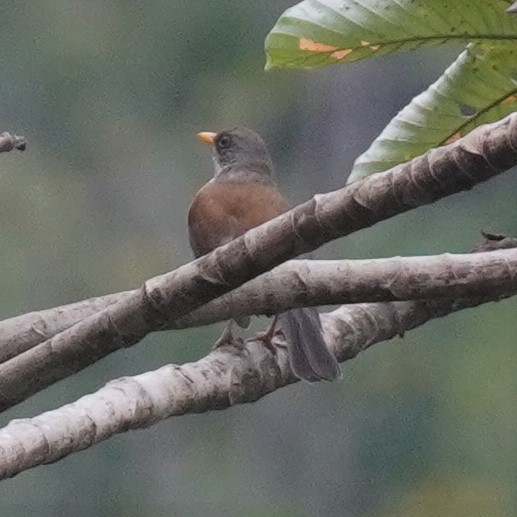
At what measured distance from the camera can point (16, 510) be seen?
4.29 meters

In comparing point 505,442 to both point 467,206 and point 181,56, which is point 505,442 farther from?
point 181,56

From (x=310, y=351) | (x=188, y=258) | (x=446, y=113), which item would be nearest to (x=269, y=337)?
(x=310, y=351)

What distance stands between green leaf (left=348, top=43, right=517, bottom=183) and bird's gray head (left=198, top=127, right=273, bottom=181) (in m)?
0.66

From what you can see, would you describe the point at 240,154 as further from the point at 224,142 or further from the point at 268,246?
the point at 268,246

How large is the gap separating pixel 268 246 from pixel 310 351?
2.19 feet

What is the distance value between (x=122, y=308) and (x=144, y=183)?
123 inches

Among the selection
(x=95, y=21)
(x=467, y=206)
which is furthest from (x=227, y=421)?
(x=95, y=21)

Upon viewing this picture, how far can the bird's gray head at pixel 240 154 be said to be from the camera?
2490 mm

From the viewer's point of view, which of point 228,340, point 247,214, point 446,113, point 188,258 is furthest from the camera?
point 188,258

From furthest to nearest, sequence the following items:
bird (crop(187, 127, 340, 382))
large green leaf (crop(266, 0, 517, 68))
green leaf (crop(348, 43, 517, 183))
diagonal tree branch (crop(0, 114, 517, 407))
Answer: bird (crop(187, 127, 340, 382))
green leaf (crop(348, 43, 517, 183))
large green leaf (crop(266, 0, 517, 68))
diagonal tree branch (crop(0, 114, 517, 407))

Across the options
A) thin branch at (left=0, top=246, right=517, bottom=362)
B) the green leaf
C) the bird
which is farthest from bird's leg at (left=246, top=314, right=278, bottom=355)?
thin branch at (left=0, top=246, right=517, bottom=362)

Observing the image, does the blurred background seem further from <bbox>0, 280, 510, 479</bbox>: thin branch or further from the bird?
<bbox>0, 280, 510, 479</bbox>: thin branch

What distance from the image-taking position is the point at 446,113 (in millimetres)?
1813

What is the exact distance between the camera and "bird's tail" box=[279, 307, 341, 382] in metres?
1.88
